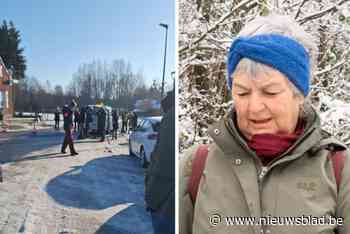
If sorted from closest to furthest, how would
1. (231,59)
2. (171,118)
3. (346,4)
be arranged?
(231,59)
(346,4)
(171,118)

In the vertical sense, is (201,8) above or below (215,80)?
above

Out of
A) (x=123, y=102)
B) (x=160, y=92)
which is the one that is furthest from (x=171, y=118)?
(x=123, y=102)

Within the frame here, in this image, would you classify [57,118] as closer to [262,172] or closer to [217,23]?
[217,23]

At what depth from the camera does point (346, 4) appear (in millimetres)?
1331

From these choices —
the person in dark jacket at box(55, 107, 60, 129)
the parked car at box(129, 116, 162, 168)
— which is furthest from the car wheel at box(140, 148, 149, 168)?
the person in dark jacket at box(55, 107, 60, 129)

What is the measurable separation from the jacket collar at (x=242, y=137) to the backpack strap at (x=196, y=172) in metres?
0.07

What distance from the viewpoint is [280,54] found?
3.31ft

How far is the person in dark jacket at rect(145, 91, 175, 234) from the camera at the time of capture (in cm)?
143

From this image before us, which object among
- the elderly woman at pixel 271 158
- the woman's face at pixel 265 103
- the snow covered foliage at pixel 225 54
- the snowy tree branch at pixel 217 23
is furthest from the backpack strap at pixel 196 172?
the snowy tree branch at pixel 217 23

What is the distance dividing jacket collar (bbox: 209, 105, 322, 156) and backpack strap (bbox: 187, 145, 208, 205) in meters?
0.07

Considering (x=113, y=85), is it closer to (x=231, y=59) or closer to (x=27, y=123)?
(x=27, y=123)

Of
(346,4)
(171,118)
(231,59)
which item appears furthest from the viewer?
(171,118)

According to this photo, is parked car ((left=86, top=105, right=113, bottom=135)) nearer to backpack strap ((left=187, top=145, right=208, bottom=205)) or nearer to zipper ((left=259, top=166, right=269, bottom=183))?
backpack strap ((left=187, top=145, right=208, bottom=205))

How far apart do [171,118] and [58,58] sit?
545 mm
